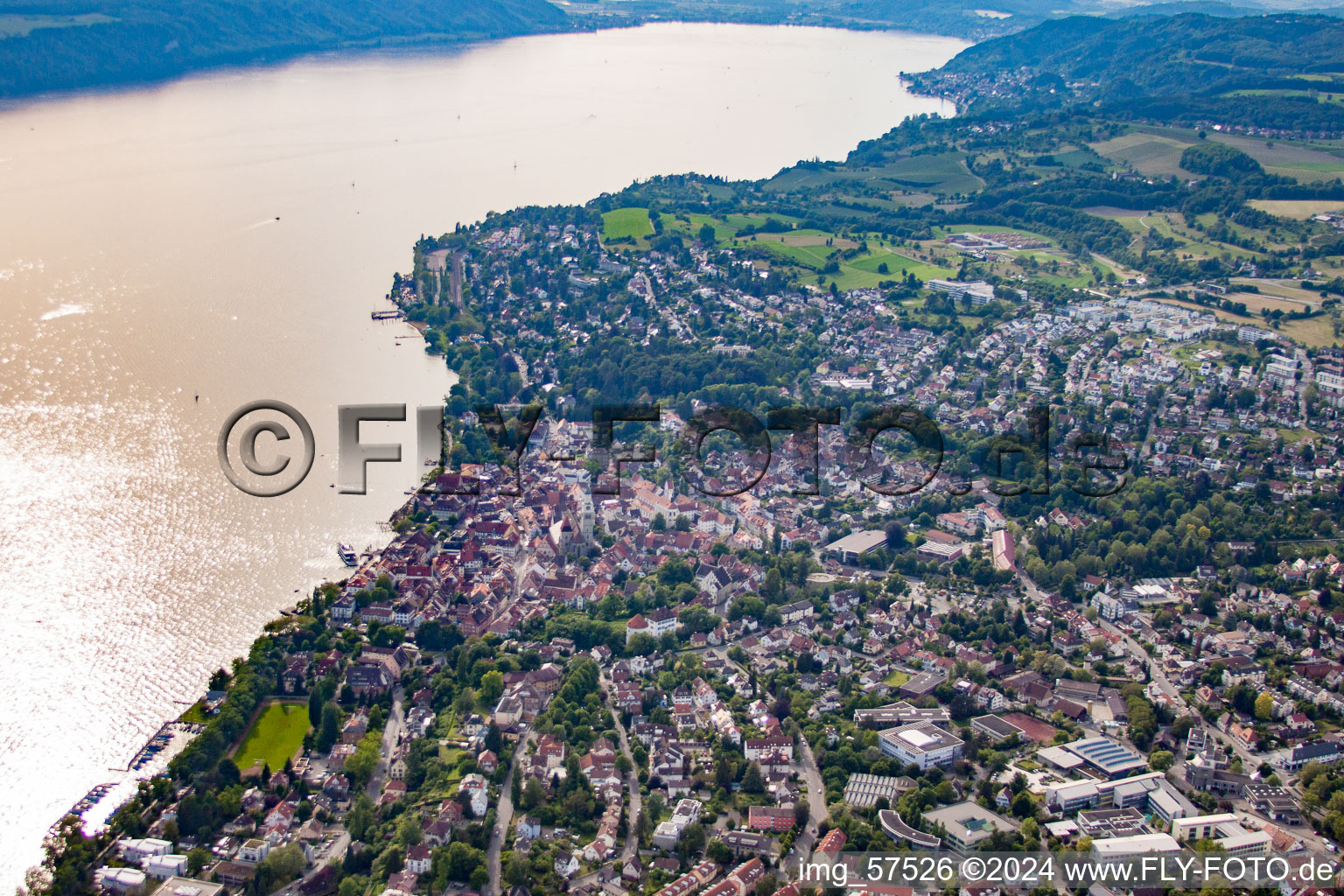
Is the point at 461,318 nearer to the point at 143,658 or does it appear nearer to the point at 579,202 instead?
the point at 579,202

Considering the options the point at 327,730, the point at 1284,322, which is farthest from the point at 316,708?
the point at 1284,322

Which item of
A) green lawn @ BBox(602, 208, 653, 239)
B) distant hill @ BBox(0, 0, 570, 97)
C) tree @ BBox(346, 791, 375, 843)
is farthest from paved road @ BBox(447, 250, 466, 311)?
distant hill @ BBox(0, 0, 570, 97)

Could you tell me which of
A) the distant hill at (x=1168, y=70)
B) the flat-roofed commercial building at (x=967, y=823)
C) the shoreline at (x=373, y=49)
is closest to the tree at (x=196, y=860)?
the flat-roofed commercial building at (x=967, y=823)

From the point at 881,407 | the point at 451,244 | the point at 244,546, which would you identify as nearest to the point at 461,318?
the point at 451,244

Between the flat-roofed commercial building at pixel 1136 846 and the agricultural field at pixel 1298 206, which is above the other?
the agricultural field at pixel 1298 206

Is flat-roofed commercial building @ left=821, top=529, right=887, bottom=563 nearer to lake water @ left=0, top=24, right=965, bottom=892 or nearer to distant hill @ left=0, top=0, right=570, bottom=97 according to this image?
lake water @ left=0, top=24, right=965, bottom=892

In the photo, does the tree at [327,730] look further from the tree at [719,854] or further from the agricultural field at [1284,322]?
the agricultural field at [1284,322]

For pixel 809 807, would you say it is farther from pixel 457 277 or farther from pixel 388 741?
pixel 457 277
